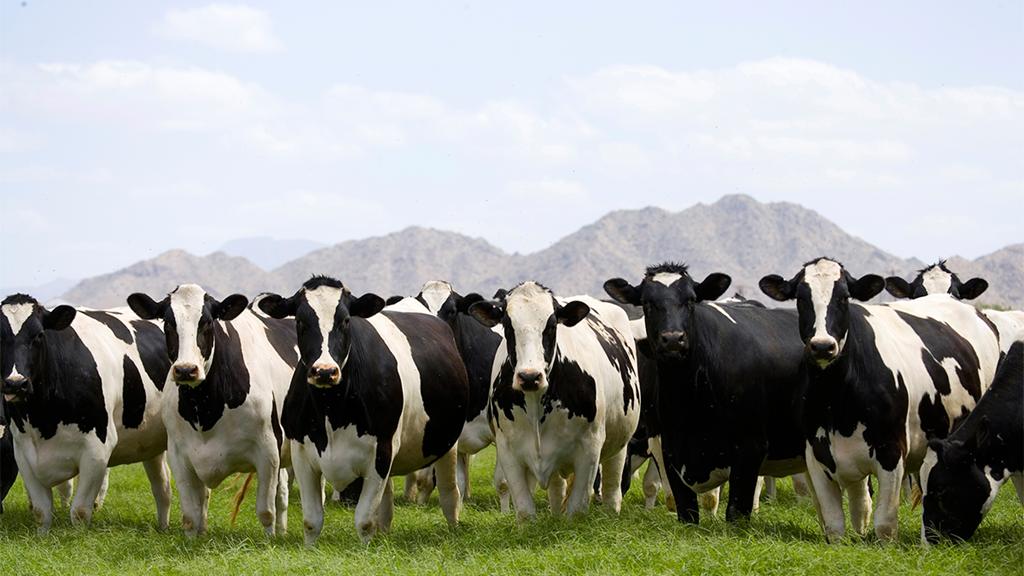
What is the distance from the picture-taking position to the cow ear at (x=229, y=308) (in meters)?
12.2

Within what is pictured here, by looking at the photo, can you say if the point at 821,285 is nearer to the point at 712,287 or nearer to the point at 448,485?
the point at 712,287

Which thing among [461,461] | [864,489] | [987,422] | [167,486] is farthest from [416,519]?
[987,422]

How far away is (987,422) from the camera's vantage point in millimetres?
9812

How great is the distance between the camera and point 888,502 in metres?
10.2

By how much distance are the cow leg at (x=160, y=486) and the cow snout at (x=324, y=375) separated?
→ 4298mm

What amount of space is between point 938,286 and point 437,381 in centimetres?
898

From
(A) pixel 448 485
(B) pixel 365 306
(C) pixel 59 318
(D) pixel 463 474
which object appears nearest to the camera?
(B) pixel 365 306

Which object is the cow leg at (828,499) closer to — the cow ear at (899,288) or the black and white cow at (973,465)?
the black and white cow at (973,465)

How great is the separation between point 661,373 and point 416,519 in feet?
15.1

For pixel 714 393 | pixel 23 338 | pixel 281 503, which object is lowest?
pixel 281 503

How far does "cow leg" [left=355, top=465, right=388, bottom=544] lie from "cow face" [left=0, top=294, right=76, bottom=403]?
383 cm

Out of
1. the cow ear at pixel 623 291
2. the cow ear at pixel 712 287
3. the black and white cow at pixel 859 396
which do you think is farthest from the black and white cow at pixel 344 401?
the black and white cow at pixel 859 396

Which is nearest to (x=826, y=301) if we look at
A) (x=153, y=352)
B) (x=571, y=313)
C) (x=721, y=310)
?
(x=721, y=310)

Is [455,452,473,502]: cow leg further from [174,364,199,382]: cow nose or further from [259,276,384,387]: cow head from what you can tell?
[174,364,199,382]: cow nose
